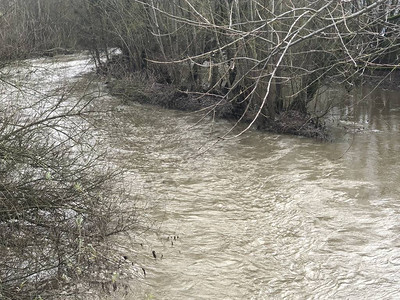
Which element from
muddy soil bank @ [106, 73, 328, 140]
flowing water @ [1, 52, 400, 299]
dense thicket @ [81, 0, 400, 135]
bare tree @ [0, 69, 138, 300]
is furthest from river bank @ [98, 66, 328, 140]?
bare tree @ [0, 69, 138, 300]

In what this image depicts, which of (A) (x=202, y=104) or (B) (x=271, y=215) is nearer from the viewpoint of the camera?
(B) (x=271, y=215)

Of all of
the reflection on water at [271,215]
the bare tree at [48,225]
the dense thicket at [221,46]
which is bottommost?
the reflection on water at [271,215]

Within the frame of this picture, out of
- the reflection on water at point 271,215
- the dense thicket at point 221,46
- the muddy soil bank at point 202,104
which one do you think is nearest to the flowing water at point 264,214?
the reflection on water at point 271,215

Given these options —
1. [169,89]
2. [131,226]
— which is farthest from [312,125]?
[131,226]

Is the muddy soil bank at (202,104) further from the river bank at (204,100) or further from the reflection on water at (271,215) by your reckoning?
the reflection on water at (271,215)

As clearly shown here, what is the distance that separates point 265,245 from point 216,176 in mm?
3778

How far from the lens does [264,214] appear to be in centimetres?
938

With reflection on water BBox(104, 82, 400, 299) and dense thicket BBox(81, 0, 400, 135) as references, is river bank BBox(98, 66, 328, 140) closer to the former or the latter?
dense thicket BBox(81, 0, 400, 135)

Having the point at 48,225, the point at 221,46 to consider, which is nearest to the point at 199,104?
the point at 221,46

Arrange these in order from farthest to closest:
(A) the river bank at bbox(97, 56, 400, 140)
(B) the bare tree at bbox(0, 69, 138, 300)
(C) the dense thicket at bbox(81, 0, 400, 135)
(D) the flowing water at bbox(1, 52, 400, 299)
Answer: (A) the river bank at bbox(97, 56, 400, 140) < (C) the dense thicket at bbox(81, 0, 400, 135) < (D) the flowing water at bbox(1, 52, 400, 299) < (B) the bare tree at bbox(0, 69, 138, 300)

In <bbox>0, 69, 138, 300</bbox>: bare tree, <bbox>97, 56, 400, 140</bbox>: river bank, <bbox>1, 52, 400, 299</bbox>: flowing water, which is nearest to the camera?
<bbox>0, 69, 138, 300</bbox>: bare tree

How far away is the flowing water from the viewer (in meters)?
6.89

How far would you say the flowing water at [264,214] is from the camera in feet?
22.6

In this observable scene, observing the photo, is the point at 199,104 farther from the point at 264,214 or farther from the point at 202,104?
the point at 264,214
